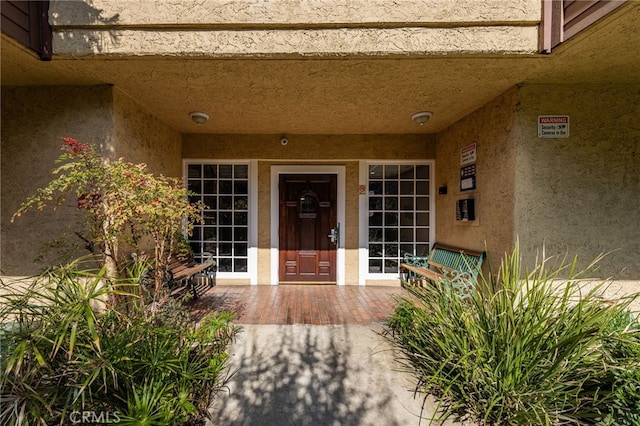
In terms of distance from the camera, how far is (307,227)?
5.08 meters

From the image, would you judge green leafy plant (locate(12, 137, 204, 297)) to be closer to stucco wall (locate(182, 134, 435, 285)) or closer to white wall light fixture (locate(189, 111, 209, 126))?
white wall light fixture (locate(189, 111, 209, 126))

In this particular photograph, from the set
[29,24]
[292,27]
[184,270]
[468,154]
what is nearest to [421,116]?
[468,154]

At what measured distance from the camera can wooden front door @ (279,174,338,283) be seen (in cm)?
504

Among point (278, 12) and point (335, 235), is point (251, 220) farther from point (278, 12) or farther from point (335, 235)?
point (278, 12)

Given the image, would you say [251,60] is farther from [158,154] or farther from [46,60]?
[158,154]

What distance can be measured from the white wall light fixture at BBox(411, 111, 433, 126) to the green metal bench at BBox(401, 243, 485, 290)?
1941 mm

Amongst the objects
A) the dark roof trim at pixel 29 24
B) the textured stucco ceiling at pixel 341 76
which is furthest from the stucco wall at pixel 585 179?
the dark roof trim at pixel 29 24

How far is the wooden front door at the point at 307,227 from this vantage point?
5.04 m

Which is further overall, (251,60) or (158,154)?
(158,154)

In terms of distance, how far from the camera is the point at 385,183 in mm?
5117

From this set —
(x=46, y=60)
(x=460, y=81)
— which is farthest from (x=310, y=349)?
(x=46, y=60)

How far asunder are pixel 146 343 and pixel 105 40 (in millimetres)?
2726

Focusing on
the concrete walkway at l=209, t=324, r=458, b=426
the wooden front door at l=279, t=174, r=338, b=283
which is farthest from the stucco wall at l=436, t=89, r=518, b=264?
the wooden front door at l=279, t=174, r=338, b=283

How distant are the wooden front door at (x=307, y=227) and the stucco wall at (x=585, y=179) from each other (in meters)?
2.89
